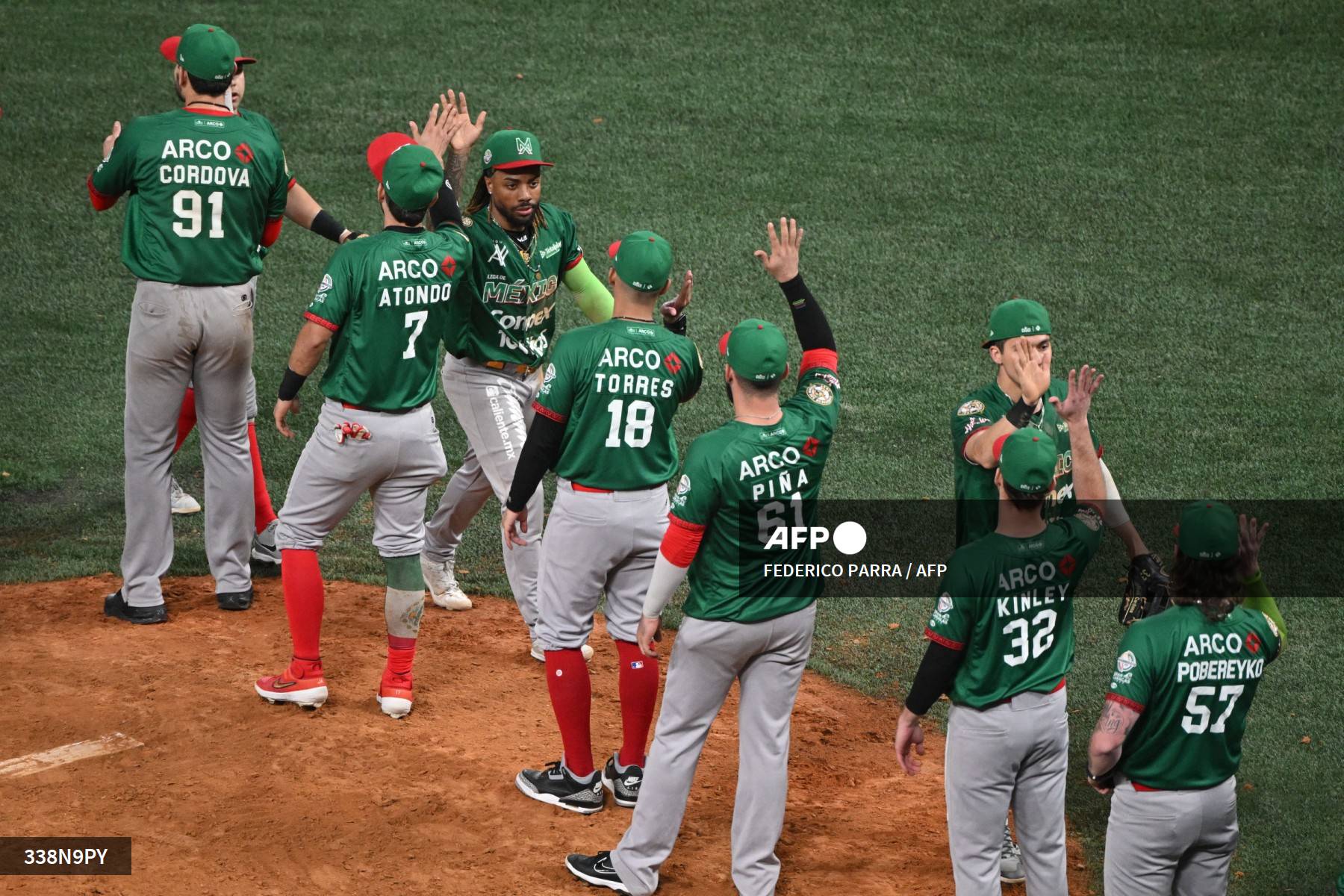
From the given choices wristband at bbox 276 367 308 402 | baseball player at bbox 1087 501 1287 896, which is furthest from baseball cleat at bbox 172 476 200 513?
baseball player at bbox 1087 501 1287 896

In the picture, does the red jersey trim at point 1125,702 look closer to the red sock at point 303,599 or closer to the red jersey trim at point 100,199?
the red sock at point 303,599

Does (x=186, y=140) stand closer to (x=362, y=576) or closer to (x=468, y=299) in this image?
(x=468, y=299)

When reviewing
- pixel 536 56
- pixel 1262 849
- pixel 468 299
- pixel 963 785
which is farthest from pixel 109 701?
pixel 536 56

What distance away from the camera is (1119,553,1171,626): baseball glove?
4.89 metres

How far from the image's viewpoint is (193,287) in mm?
6520

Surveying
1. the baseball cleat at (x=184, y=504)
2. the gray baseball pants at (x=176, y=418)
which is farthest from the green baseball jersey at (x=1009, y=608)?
the baseball cleat at (x=184, y=504)

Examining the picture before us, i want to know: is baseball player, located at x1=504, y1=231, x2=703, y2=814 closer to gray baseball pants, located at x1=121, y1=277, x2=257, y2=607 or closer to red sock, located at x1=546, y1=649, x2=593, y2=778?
red sock, located at x1=546, y1=649, x2=593, y2=778

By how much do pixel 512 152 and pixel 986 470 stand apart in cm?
227

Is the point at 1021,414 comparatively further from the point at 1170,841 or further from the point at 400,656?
the point at 400,656

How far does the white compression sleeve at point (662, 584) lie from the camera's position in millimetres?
4812

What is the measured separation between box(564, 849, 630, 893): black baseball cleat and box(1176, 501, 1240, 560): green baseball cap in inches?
84.3

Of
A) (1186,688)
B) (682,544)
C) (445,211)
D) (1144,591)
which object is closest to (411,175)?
(445,211)

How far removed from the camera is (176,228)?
253 inches

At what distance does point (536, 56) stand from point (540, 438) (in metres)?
9.87
